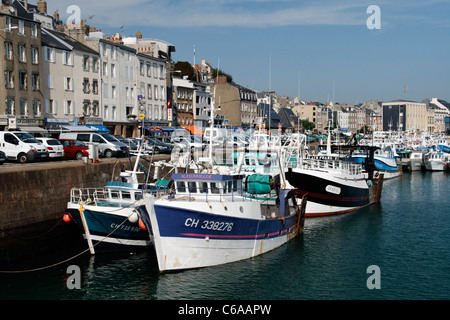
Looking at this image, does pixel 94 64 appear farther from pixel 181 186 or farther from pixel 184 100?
pixel 181 186

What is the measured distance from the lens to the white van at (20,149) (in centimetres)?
3241

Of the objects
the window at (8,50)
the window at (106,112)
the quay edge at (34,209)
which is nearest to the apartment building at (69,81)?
the window at (106,112)

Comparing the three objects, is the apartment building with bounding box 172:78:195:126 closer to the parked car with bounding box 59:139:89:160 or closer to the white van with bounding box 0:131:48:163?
the parked car with bounding box 59:139:89:160

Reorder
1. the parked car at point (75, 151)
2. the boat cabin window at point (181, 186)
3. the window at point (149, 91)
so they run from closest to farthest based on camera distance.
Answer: the boat cabin window at point (181, 186) → the parked car at point (75, 151) → the window at point (149, 91)

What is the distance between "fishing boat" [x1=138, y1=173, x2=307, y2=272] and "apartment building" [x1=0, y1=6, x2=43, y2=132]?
25.6 m

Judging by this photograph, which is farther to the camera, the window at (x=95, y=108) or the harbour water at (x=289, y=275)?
the window at (x=95, y=108)

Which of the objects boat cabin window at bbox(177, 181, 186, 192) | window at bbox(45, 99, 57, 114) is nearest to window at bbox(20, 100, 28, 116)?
window at bbox(45, 99, 57, 114)

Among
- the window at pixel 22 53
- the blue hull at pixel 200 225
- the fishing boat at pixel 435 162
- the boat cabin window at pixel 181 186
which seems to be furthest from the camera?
the fishing boat at pixel 435 162

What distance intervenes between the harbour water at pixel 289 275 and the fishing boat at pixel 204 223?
0.60m

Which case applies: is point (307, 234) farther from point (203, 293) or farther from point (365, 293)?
point (203, 293)

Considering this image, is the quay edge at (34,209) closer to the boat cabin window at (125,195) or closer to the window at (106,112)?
the boat cabin window at (125,195)

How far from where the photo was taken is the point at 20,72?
152ft

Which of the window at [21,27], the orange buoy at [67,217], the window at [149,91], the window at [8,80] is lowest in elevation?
the orange buoy at [67,217]
